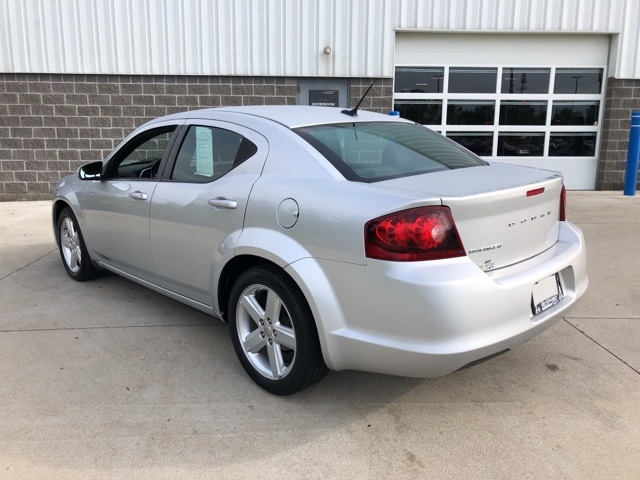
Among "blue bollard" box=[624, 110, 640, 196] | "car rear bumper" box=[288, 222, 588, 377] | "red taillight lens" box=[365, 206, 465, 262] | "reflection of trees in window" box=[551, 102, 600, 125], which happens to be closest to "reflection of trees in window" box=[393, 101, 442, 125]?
"reflection of trees in window" box=[551, 102, 600, 125]

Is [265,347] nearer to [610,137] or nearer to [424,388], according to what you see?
[424,388]

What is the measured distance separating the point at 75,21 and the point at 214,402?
883 cm

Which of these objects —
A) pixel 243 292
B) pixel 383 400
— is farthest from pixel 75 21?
pixel 383 400

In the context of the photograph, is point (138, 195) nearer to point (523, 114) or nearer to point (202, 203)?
point (202, 203)

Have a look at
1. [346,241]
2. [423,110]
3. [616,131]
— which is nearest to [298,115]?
[346,241]

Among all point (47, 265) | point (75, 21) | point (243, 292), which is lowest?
point (47, 265)

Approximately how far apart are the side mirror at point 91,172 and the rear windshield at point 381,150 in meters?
2.17

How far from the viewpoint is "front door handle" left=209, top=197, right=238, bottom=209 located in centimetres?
311

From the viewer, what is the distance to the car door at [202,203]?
3152 mm

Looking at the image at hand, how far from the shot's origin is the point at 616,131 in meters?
10.4

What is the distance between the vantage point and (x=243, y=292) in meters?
3.09

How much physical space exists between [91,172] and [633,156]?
9.41 m

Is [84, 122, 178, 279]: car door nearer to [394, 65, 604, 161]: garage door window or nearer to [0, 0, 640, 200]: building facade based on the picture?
[0, 0, 640, 200]: building facade

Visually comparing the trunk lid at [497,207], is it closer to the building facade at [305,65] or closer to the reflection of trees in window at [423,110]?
the building facade at [305,65]
